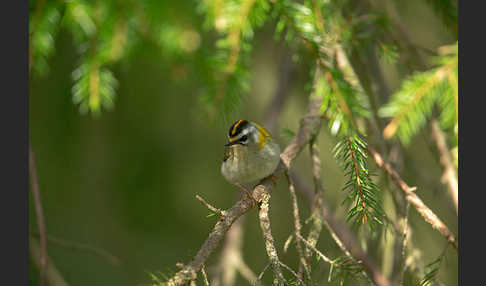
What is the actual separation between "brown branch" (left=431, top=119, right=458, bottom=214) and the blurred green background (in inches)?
29.8

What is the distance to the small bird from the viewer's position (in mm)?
1776

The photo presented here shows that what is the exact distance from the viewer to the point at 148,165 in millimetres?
2791

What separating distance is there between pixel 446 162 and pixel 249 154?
782 millimetres

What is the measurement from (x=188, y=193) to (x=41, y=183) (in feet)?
3.03

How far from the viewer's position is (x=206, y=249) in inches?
42.6

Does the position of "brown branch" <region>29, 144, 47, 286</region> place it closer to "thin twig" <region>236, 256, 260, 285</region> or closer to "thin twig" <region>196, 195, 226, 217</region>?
"thin twig" <region>196, 195, 226, 217</region>

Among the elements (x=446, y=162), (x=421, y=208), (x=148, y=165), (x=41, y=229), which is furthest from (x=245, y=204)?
(x=148, y=165)

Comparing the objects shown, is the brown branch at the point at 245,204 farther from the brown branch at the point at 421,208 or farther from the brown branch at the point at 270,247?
the brown branch at the point at 421,208

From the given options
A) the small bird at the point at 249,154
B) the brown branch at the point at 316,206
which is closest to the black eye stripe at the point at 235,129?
the small bird at the point at 249,154

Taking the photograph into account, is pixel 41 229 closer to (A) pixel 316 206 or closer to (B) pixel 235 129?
(B) pixel 235 129

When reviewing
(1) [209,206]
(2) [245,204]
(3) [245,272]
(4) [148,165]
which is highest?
(1) [209,206]

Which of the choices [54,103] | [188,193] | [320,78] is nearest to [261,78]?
[188,193]

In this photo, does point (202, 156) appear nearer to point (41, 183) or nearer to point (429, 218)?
point (41, 183)

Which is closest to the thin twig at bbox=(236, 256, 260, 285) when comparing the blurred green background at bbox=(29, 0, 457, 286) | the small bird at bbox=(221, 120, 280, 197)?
the small bird at bbox=(221, 120, 280, 197)
